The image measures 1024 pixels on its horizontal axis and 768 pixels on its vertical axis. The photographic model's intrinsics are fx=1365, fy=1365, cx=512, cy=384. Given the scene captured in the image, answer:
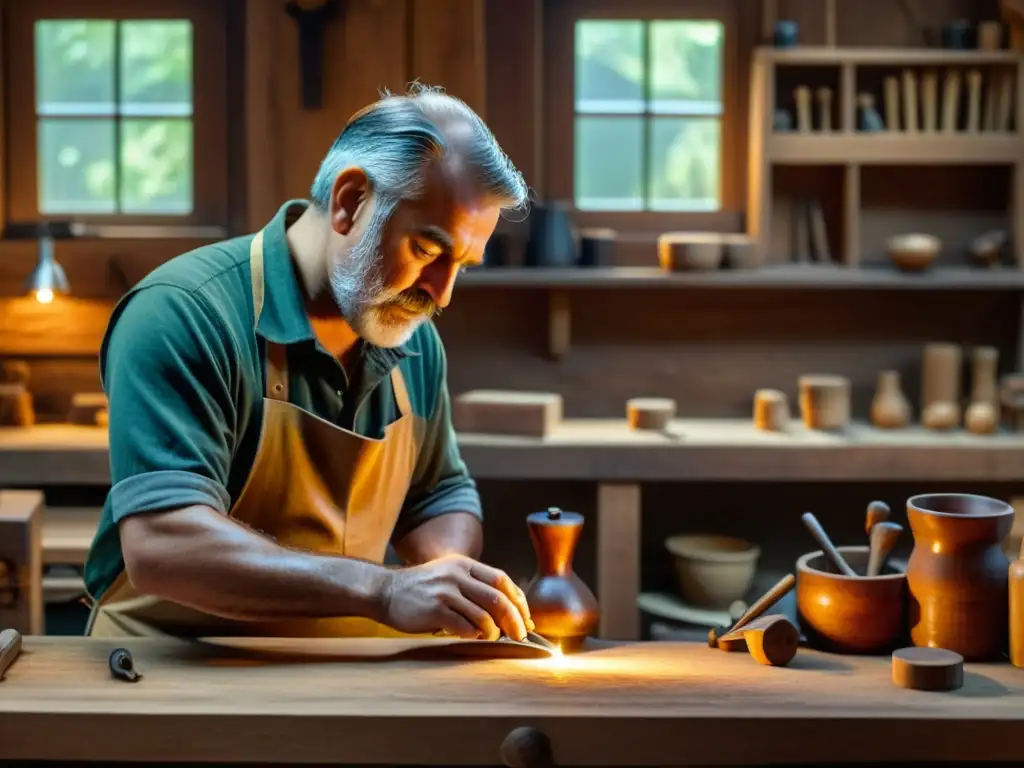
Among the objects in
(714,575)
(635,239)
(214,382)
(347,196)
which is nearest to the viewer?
(214,382)

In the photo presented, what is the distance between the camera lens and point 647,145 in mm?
5668

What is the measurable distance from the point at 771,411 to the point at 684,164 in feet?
3.73

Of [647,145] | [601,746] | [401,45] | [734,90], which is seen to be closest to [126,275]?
[401,45]

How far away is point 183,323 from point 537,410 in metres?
2.65

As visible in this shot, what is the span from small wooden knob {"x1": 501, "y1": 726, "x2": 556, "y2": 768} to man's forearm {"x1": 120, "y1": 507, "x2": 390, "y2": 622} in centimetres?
43

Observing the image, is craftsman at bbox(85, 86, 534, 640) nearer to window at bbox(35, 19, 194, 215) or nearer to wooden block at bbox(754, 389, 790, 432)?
wooden block at bbox(754, 389, 790, 432)

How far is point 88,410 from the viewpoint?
17.7ft

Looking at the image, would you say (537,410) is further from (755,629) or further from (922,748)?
(922,748)

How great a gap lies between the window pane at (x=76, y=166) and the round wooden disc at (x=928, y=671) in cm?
432

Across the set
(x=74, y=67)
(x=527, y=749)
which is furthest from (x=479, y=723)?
(x=74, y=67)

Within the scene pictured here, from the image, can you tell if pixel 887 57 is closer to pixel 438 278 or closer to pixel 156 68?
pixel 156 68

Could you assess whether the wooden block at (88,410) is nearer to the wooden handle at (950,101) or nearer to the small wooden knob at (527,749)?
the wooden handle at (950,101)

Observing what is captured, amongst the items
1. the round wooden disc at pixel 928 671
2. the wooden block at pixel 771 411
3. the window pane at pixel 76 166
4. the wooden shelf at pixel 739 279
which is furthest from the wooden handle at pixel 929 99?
the round wooden disc at pixel 928 671

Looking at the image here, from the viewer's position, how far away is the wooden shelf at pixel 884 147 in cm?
535
